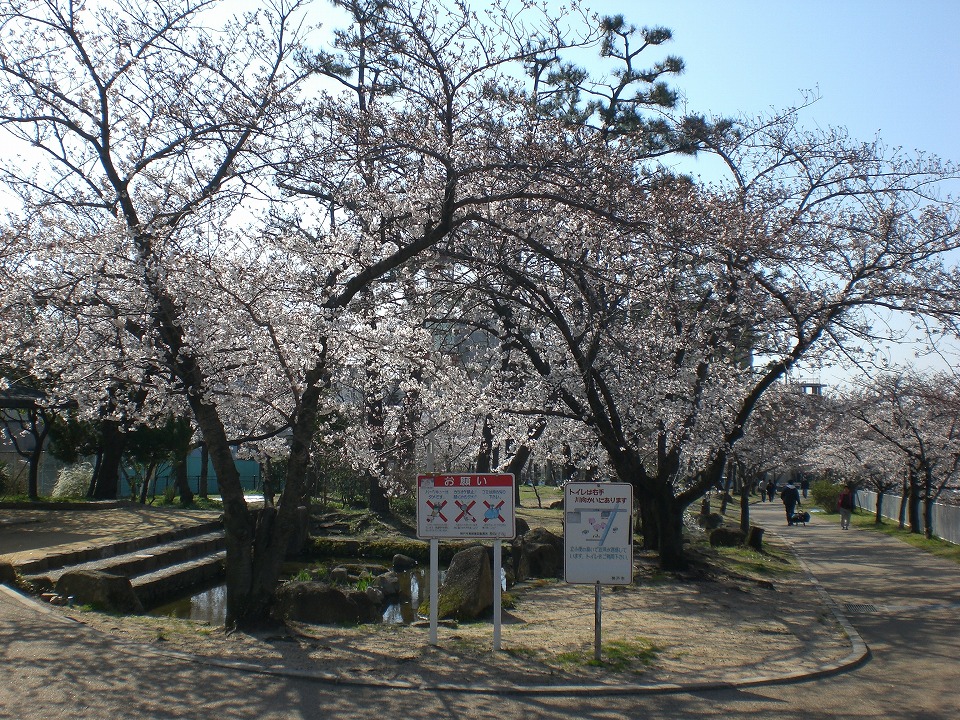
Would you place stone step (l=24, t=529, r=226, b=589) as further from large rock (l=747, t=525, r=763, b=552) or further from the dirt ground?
large rock (l=747, t=525, r=763, b=552)

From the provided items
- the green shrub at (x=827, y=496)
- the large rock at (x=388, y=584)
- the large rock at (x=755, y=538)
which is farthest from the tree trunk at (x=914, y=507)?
the large rock at (x=388, y=584)

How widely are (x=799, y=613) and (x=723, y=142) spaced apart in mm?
8380

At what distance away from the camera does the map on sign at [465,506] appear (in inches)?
336

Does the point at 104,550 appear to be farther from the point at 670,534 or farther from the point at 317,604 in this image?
the point at 670,534

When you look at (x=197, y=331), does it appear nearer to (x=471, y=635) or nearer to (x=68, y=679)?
(x=68, y=679)

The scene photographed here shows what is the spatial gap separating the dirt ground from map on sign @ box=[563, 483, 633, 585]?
81 cm

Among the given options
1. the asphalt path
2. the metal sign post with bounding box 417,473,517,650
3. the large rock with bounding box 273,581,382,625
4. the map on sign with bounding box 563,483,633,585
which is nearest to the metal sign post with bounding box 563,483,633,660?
the map on sign with bounding box 563,483,633,585

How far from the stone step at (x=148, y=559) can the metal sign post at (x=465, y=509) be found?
18.1 feet

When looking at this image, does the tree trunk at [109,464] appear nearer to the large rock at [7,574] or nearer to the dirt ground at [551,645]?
the large rock at [7,574]

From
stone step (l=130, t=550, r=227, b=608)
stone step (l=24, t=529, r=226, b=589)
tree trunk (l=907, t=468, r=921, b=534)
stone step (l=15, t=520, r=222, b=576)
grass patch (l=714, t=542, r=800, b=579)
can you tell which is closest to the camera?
stone step (l=24, t=529, r=226, b=589)

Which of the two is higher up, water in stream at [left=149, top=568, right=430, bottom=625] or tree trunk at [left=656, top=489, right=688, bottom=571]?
tree trunk at [left=656, top=489, right=688, bottom=571]

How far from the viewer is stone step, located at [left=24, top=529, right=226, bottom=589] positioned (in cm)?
1173

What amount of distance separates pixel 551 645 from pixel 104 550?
9.41m

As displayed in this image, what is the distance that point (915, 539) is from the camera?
24.7 metres
